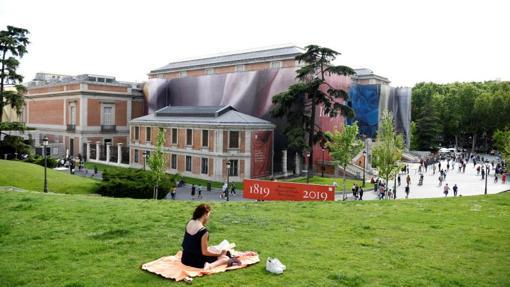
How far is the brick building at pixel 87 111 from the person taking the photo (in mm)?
59969

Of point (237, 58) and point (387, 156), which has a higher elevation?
point (237, 58)

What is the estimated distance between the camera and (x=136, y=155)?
5306 centimetres

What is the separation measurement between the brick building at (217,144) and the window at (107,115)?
1587cm

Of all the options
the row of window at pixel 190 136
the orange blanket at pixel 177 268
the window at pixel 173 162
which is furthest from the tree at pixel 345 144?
the orange blanket at pixel 177 268

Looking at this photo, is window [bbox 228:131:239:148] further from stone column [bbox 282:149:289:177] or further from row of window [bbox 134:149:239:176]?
stone column [bbox 282:149:289:177]

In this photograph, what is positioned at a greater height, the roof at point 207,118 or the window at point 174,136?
the roof at point 207,118

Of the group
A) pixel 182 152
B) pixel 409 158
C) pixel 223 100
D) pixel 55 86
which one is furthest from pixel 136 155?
pixel 409 158

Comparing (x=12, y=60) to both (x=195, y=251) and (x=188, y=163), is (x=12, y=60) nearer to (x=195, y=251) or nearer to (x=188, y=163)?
(x=188, y=163)

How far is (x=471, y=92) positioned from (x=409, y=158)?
29.5 metres

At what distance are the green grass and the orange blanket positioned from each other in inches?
881

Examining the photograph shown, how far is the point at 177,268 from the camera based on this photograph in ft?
24.8

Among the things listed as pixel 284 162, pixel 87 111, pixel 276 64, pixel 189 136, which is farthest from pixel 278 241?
pixel 87 111

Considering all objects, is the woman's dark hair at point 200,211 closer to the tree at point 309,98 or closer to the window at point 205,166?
the tree at point 309,98

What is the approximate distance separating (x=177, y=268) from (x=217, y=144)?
35.1 meters
